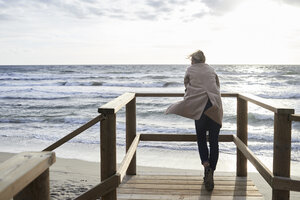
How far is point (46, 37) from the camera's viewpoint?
4778cm

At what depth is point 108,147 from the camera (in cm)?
284

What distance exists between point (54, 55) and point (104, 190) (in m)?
62.9

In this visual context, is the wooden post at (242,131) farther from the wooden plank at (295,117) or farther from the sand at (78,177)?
the wooden plank at (295,117)

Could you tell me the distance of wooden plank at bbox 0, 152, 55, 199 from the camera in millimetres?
1272

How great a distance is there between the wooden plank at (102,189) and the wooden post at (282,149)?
3.94 ft

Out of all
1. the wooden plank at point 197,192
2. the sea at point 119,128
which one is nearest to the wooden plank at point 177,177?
the wooden plank at point 197,192

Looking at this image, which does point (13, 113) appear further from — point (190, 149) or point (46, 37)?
point (46, 37)

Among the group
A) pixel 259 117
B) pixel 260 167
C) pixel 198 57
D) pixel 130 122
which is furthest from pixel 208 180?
pixel 259 117

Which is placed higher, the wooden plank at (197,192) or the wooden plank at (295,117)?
the wooden plank at (295,117)

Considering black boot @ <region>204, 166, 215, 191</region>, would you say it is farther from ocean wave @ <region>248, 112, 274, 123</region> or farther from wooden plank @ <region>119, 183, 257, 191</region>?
ocean wave @ <region>248, 112, 274, 123</region>

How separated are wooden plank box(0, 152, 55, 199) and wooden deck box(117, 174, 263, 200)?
7.21 ft

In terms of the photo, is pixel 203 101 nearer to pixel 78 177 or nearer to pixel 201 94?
pixel 201 94

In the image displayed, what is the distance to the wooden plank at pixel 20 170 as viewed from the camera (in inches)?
50.1

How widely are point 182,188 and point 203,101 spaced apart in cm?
95
